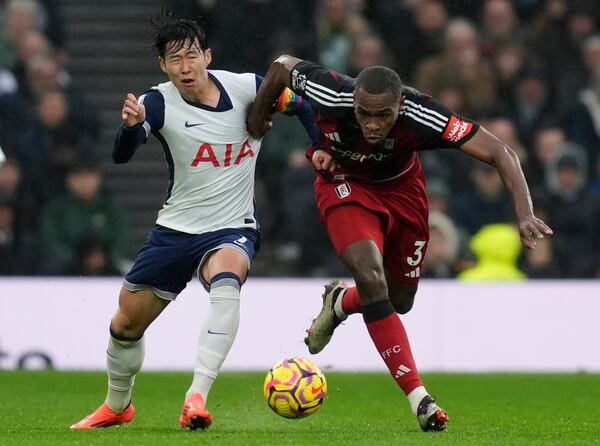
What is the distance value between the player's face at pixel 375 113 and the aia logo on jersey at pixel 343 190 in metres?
0.75

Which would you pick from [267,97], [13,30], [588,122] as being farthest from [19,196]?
[267,97]

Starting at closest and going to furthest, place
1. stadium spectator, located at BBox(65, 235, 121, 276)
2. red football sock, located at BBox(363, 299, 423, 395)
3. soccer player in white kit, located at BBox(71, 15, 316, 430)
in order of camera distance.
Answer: red football sock, located at BBox(363, 299, 423, 395)
soccer player in white kit, located at BBox(71, 15, 316, 430)
stadium spectator, located at BBox(65, 235, 121, 276)

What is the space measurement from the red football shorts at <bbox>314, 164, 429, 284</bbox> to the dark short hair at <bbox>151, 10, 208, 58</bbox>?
1176mm

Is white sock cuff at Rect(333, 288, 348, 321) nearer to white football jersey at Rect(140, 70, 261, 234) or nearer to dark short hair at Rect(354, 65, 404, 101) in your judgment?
white football jersey at Rect(140, 70, 261, 234)

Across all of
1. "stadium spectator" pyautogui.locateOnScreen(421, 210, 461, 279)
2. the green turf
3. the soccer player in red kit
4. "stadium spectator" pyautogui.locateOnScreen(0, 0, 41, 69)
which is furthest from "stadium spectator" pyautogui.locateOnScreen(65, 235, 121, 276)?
the soccer player in red kit

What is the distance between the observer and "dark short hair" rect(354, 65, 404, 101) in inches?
285

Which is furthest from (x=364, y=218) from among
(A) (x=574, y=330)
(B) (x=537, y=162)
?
(B) (x=537, y=162)

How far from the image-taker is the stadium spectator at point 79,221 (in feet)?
46.1

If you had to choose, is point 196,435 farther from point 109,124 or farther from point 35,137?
point 109,124

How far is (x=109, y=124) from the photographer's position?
1698 cm

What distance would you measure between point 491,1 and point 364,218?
8.64 meters

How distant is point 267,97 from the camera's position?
26.1 ft

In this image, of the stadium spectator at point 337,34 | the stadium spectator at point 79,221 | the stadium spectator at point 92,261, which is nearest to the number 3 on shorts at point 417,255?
the stadium spectator at point 92,261

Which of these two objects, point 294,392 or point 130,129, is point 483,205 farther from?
point 130,129
